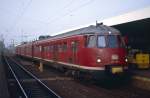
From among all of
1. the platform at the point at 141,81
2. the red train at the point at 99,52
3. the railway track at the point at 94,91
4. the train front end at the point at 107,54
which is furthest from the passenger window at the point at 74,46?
the platform at the point at 141,81

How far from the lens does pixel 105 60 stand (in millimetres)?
14391

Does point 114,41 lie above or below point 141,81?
above

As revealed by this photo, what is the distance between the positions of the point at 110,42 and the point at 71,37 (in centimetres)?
307

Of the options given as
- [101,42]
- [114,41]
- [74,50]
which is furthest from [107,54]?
[74,50]

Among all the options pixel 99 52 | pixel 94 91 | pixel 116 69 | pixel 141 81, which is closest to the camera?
pixel 94 91

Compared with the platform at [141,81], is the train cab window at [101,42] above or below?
above

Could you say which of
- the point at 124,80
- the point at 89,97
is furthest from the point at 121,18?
the point at 89,97

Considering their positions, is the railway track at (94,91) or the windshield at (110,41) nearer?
the railway track at (94,91)

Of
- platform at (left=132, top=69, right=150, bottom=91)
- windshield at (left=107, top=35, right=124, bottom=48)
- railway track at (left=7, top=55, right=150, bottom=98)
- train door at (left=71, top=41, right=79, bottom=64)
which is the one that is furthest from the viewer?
train door at (left=71, top=41, right=79, bottom=64)

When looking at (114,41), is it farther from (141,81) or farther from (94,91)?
(94,91)

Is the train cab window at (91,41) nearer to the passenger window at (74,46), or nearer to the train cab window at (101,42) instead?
the train cab window at (101,42)

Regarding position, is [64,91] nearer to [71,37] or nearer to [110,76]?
[110,76]

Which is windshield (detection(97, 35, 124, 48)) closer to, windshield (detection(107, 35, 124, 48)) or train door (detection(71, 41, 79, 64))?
windshield (detection(107, 35, 124, 48))

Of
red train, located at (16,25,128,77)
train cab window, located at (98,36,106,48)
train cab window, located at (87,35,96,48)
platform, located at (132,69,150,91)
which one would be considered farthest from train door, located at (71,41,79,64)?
platform, located at (132,69,150,91)
